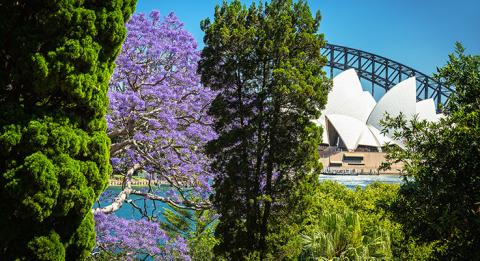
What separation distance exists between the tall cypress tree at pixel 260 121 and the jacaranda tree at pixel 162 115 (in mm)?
1950

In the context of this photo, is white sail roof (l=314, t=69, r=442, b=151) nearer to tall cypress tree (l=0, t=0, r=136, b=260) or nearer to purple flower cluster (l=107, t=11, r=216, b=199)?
purple flower cluster (l=107, t=11, r=216, b=199)

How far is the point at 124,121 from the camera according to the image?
11.1 m

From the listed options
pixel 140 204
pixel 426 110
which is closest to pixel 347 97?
pixel 426 110

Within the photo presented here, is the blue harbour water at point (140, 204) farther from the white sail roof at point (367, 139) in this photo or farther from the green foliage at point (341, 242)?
the white sail roof at point (367, 139)

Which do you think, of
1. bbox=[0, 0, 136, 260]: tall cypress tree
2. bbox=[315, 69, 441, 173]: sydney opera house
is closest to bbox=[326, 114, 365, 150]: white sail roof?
bbox=[315, 69, 441, 173]: sydney opera house

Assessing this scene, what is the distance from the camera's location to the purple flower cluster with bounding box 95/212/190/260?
1020cm

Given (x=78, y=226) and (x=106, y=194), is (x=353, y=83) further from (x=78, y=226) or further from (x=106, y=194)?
(x=78, y=226)

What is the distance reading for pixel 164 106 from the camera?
11734 mm

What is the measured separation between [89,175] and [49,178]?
2.13ft

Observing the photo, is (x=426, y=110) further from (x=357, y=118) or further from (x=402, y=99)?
(x=357, y=118)

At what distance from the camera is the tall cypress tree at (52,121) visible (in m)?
5.95

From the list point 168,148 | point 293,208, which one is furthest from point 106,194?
point 293,208

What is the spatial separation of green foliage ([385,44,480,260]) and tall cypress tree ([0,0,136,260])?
4.14 m

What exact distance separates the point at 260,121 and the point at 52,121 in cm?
441
